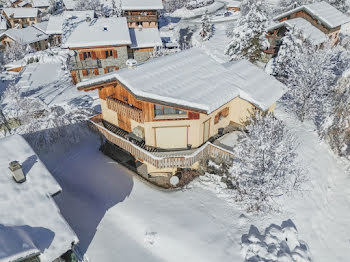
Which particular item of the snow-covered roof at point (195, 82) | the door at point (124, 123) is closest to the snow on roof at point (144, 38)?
the snow-covered roof at point (195, 82)

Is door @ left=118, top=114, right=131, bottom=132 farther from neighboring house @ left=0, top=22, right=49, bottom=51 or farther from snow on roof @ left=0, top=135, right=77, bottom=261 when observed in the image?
neighboring house @ left=0, top=22, right=49, bottom=51

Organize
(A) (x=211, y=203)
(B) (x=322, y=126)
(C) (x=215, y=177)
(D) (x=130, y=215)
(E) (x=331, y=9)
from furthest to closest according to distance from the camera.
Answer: (E) (x=331, y=9) → (B) (x=322, y=126) → (C) (x=215, y=177) → (A) (x=211, y=203) → (D) (x=130, y=215)

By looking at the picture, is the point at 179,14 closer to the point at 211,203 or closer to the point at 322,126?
the point at 322,126

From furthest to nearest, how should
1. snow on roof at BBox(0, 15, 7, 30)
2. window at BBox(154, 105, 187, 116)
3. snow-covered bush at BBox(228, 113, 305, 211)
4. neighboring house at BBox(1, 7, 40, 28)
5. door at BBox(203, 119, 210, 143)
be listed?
neighboring house at BBox(1, 7, 40, 28)
snow on roof at BBox(0, 15, 7, 30)
door at BBox(203, 119, 210, 143)
window at BBox(154, 105, 187, 116)
snow-covered bush at BBox(228, 113, 305, 211)

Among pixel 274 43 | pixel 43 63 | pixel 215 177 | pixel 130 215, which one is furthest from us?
pixel 43 63

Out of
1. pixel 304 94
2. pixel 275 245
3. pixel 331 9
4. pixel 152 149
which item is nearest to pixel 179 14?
pixel 331 9

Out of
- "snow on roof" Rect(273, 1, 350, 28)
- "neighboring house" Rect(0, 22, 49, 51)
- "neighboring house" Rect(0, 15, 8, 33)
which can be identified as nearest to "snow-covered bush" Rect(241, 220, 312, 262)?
"snow on roof" Rect(273, 1, 350, 28)

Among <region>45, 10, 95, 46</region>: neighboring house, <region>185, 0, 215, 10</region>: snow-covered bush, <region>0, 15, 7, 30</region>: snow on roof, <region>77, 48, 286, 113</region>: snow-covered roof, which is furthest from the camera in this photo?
<region>185, 0, 215, 10</region>: snow-covered bush
